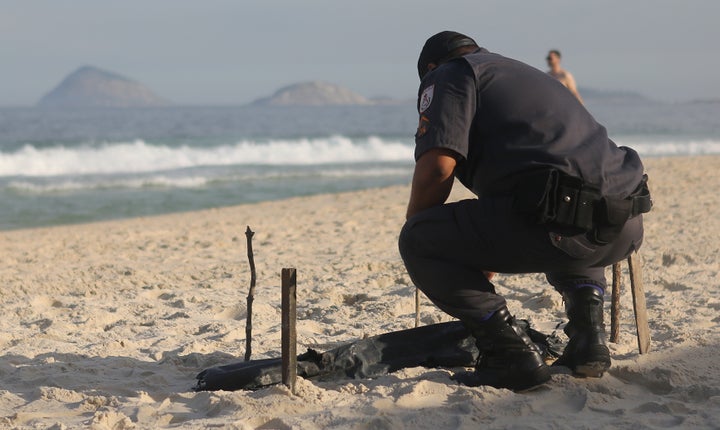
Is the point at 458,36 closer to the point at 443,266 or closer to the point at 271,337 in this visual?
the point at 443,266

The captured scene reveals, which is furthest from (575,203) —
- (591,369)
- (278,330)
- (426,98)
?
(278,330)

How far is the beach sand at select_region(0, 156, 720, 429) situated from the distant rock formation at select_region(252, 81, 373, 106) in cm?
14345

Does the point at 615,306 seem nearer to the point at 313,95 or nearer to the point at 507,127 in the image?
the point at 507,127

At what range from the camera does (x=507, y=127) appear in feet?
10.3

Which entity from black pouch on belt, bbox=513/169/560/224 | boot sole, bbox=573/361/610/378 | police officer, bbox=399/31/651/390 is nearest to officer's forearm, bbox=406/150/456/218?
police officer, bbox=399/31/651/390

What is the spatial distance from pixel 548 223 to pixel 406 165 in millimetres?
19321

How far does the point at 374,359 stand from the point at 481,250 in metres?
0.84

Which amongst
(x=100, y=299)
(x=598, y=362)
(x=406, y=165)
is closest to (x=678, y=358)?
(x=598, y=362)

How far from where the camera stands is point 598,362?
3.42m

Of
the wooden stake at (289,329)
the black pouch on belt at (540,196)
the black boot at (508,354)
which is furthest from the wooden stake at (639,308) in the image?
the wooden stake at (289,329)

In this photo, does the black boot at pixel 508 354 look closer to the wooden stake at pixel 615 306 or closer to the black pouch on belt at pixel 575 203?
the black pouch on belt at pixel 575 203

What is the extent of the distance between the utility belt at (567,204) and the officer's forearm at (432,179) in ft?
0.85

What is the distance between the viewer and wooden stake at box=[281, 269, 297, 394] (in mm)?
3252

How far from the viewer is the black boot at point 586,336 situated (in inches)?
135
